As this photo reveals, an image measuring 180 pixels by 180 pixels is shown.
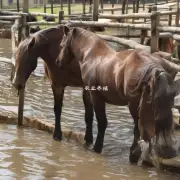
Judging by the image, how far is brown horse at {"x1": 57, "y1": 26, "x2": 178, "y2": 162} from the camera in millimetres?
4395

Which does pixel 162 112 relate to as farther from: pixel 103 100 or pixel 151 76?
pixel 103 100

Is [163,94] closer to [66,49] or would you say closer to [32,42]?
[66,49]

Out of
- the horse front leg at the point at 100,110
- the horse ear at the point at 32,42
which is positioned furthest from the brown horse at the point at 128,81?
the horse ear at the point at 32,42

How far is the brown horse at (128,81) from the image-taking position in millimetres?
4395

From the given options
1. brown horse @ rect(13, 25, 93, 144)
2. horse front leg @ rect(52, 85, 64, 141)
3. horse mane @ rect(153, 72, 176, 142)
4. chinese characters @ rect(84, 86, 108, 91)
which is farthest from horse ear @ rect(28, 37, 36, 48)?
horse mane @ rect(153, 72, 176, 142)

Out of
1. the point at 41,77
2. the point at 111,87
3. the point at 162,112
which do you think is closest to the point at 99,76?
the point at 111,87

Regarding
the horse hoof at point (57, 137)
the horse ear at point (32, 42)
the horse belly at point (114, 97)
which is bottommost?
the horse hoof at point (57, 137)

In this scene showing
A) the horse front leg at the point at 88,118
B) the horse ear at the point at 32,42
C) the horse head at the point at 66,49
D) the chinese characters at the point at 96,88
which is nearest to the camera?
the chinese characters at the point at 96,88

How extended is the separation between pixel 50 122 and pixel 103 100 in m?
2.05

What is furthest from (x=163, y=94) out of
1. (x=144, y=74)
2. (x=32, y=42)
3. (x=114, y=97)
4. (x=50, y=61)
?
(x=32, y=42)

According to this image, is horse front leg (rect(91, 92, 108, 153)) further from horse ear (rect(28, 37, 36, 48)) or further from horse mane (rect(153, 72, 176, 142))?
horse ear (rect(28, 37, 36, 48))

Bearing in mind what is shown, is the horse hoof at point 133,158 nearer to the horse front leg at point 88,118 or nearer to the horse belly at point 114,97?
the horse belly at point 114,97

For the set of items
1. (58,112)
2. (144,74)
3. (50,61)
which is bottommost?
(58,112)

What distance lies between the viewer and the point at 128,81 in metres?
4.64
